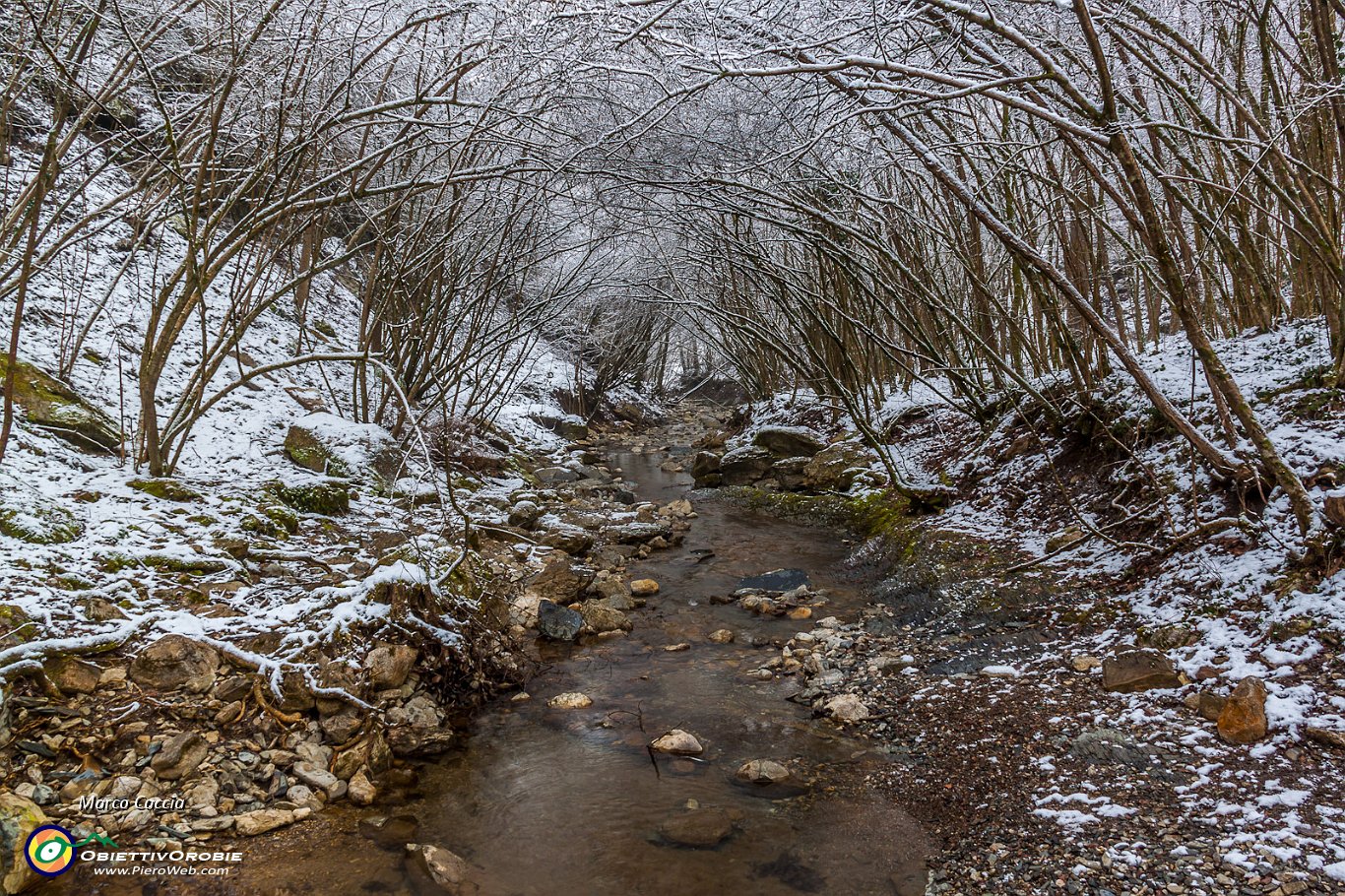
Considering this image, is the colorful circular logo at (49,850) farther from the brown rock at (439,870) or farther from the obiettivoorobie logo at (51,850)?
the brown rock at (439,870)

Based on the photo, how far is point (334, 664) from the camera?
12.5ft

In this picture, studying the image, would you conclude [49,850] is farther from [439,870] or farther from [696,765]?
[696,765]

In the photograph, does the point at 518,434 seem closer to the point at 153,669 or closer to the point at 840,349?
the point at 840,349

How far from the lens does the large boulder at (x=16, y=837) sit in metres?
2.48

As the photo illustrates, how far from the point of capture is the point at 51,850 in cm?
265

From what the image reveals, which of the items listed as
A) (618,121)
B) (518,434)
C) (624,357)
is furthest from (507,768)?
(624,357)

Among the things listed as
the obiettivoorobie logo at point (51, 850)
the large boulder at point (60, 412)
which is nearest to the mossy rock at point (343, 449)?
the large boulder at point (60, 412)

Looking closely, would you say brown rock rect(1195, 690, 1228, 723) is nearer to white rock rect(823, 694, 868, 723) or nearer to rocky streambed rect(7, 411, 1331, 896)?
rocky streambed rect(7, 411, 1331, 896)

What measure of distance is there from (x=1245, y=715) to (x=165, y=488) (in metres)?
6.30

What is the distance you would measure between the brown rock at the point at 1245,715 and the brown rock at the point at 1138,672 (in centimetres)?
35

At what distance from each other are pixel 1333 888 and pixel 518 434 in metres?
13.5

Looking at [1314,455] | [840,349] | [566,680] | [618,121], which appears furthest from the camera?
[840,349]

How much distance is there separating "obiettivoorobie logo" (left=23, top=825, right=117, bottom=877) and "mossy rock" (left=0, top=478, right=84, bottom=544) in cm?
179

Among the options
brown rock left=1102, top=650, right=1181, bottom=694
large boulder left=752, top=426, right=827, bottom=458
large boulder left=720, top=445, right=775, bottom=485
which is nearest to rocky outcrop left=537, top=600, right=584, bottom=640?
brown rock left=1102, top=650, right=1181, bottom=694
